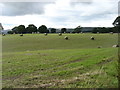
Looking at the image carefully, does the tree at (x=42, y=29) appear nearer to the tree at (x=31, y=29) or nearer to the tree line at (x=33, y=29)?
the tree line at (x=33, y=29)

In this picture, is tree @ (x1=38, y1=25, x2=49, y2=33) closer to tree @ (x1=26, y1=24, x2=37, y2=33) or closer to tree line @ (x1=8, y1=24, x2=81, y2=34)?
tree line @ (x1=8, y1=24, x2=81, y2=34)

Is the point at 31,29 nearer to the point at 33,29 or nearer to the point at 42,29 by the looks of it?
the point at 33,29

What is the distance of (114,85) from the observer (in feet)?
20.7

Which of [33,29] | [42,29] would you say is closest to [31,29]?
[33,29]

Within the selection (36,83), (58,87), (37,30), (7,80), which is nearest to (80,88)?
(58,87)

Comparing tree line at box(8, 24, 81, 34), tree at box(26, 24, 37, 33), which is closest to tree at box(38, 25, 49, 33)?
tree line at box(8, 24, 81, 34)

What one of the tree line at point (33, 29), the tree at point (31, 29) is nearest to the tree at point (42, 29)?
the tree line at point (33, 29)

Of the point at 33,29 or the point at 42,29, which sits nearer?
the point at 42,29

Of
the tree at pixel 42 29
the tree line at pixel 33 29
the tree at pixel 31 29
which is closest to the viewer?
the tree line at pixel 33 29

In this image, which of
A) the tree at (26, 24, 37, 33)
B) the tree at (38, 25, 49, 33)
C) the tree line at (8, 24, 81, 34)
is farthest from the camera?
the tree at (26, 24, 37, 33)

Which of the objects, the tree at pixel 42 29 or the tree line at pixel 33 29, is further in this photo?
the tree at pixel 42 29

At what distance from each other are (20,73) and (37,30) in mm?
60082

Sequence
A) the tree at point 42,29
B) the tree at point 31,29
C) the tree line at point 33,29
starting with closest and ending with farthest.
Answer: the tree line at point 33,29, the tree at point 42,29, the tree at point 31,29

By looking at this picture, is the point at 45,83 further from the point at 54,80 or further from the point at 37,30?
the point at 37,30
